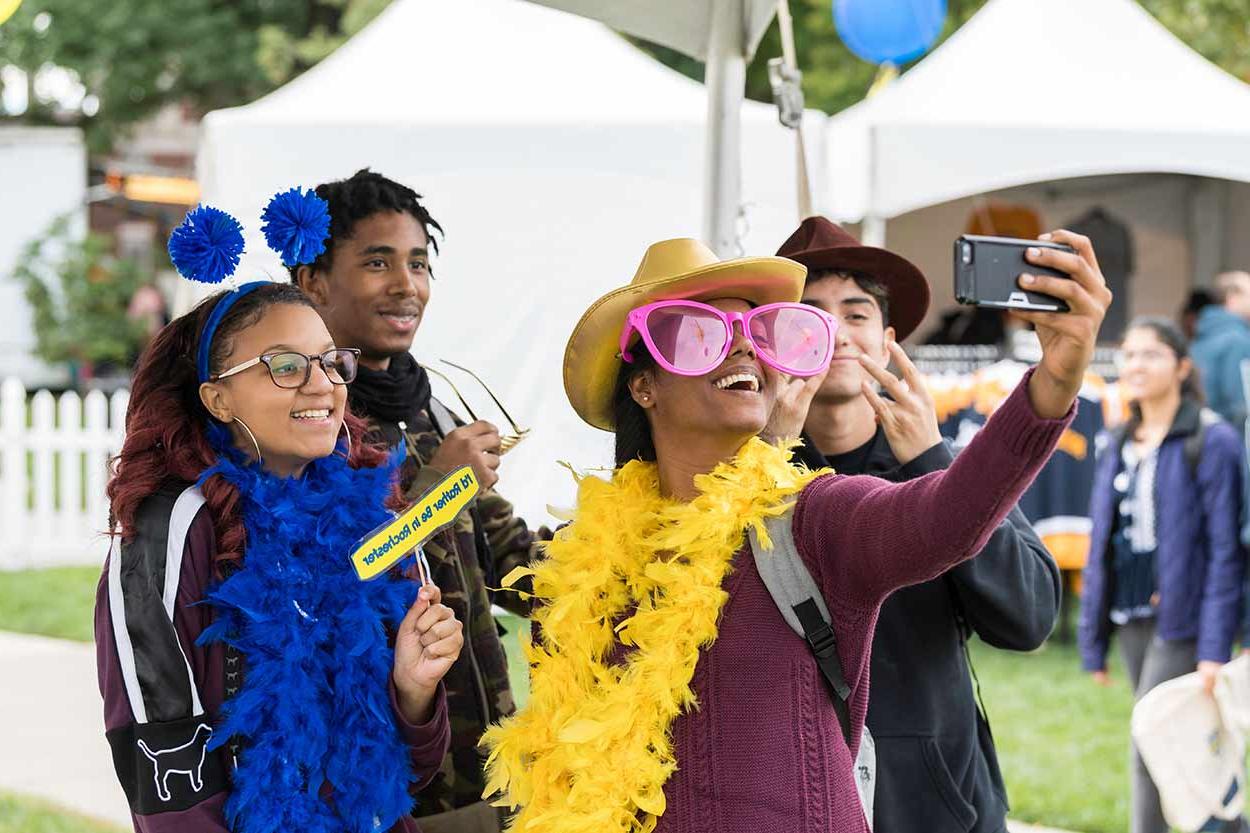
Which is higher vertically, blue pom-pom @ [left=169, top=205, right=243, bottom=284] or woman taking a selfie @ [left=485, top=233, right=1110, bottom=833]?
blue pom-pom @ [left=169, top=205, right=243, bottom=284]

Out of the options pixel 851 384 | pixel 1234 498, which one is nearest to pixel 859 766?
pixel 851 384

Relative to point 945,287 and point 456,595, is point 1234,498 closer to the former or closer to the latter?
point 456,595

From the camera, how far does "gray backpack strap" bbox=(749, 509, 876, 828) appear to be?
1.88 meters

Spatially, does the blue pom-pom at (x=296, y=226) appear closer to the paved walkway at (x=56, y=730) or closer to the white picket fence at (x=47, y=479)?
the paved walkway at (x=56, y=730)

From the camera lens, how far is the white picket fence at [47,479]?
34.3 feet

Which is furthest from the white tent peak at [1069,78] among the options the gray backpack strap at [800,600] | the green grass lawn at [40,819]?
the gray backpack strap at [800,600]

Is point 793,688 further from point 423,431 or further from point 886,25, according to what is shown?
point 886,25

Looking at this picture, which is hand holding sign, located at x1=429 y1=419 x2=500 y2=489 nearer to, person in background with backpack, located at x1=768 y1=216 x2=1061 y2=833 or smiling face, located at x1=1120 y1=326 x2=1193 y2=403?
person in background with backpack, located at x1=768 y1=216 x2=1061 y2=833

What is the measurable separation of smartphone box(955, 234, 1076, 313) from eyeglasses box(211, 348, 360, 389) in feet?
3.57

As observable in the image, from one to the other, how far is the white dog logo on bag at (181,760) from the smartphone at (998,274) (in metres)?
1.23

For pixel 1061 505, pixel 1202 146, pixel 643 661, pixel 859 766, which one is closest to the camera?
pixel 643 661

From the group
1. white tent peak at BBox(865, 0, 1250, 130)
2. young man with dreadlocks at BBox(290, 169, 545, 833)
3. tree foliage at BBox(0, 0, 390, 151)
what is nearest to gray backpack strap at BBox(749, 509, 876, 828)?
young man with dreadlocks at BBox(290, 169, 545, 833)

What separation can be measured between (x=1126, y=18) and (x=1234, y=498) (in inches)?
155

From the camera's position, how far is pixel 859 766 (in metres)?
2.17
